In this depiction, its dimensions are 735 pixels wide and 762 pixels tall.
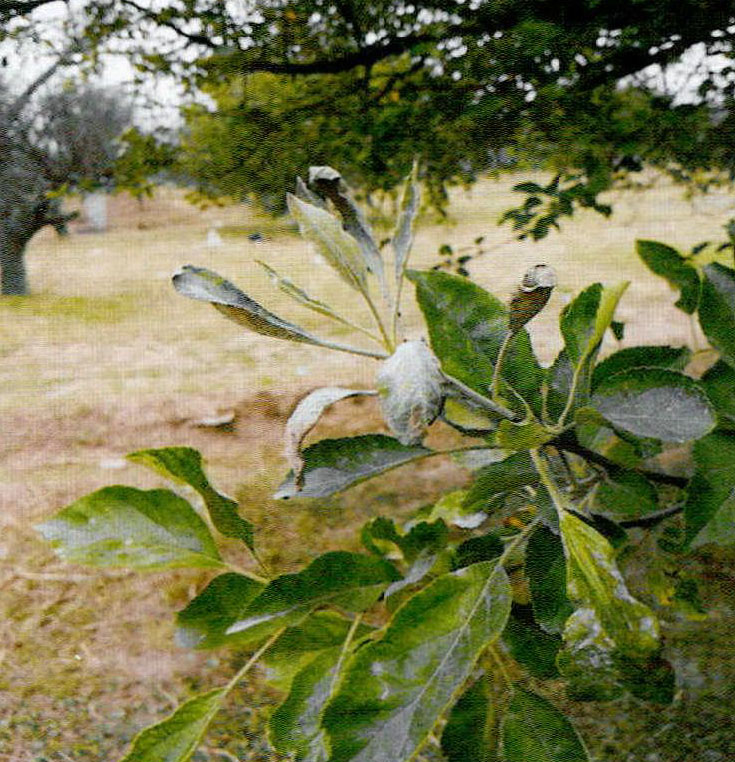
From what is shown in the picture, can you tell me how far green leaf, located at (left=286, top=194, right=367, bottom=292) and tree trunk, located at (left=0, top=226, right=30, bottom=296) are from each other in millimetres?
1159

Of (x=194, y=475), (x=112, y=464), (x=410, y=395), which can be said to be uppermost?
(x=410, y=395)

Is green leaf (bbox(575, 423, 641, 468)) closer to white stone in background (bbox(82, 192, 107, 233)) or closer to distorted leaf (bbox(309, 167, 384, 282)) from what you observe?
distorted leaf (bbox(309, 167, 384, 282))

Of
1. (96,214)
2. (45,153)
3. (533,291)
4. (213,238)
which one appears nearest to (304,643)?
(533,291)

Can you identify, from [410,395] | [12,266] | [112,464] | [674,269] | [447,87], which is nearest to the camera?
[410,395]

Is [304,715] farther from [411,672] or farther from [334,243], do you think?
[334,243]

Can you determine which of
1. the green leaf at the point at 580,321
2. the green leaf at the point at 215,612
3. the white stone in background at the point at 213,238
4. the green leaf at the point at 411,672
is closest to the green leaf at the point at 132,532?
the green leaf at the point at 215,612

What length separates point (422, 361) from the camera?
319mm

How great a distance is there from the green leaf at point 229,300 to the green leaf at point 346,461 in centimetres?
13

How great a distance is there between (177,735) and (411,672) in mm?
201

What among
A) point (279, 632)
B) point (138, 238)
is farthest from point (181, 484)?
point (138, 238)

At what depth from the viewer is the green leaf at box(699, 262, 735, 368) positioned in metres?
0.53

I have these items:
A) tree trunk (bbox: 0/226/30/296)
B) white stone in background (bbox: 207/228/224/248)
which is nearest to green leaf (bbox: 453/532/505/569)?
tree trunk (bbox: 0/226/30/296)

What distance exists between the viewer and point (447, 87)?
43.4 inches

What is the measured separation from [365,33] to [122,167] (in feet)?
1.66
